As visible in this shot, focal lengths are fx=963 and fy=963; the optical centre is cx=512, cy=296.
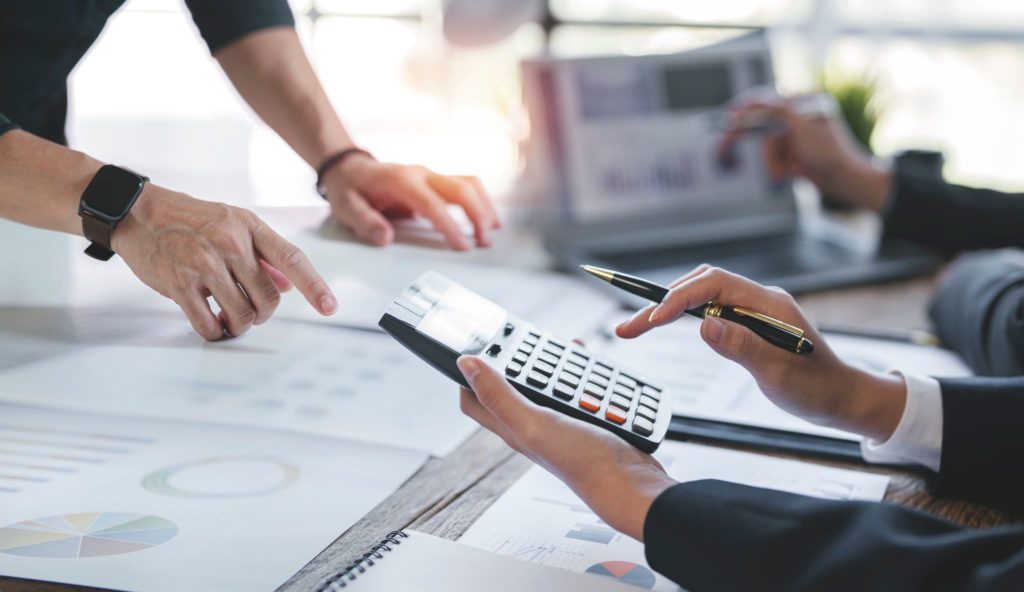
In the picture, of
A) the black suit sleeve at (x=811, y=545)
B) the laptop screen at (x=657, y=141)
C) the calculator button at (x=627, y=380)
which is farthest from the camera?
the laptop screen at (x=657, y=141)

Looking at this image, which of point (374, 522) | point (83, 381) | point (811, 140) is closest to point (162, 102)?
point (811, 140)

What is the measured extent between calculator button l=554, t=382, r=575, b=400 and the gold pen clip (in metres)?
0.15

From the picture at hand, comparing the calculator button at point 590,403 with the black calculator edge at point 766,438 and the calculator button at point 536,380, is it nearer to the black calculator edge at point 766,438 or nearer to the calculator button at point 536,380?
the calculator button at point 536,380

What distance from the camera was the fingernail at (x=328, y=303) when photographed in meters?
0.76

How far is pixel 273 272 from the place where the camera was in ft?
2.51

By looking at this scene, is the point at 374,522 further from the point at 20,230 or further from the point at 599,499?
the point at 20,230

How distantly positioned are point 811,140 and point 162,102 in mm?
1916

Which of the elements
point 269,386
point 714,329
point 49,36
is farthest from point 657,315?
point 49,36

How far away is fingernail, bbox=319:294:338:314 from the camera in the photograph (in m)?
0.76

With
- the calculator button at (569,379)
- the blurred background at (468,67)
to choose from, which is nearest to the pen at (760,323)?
the calculator button at (569,379)

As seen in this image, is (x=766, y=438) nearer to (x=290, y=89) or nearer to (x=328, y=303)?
(x=328, y=303)

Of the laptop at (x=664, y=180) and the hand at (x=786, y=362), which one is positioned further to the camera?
the laptop at (x=664, y=180)

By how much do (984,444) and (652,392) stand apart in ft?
0.93

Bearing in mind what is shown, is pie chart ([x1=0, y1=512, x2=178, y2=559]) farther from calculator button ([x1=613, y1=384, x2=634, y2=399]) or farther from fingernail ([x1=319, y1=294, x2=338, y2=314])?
calculator button ([x1=613, y1=384, x2=634, y2=399])
